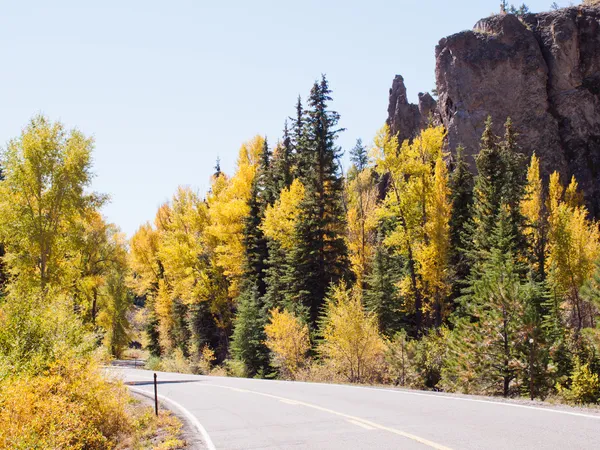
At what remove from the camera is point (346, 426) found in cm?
920

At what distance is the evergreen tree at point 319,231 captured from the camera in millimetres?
32906

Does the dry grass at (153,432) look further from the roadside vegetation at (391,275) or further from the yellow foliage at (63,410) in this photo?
the roadside vegetation at (391,275)

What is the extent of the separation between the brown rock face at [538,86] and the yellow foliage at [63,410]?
48431mm

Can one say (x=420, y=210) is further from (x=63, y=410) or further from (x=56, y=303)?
(x=63, y=410)

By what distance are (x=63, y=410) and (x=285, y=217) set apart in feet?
83.7

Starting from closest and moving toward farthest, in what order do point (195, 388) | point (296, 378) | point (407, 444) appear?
point (407, 444)
point (195, 388)
point (296, 378)

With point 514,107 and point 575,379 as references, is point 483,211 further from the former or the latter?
point 514,107

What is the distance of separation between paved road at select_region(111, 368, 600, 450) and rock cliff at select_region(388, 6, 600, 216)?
4605 cm

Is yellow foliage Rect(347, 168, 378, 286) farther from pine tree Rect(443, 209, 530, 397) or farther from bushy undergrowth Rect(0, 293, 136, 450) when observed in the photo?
bushy undergrowth Rect(0, 293, 136, 450)

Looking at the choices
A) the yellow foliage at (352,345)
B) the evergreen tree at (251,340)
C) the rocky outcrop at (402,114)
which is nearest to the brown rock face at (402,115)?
the rocky outcrop at (402,114)

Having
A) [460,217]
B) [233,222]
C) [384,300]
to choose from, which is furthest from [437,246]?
[233,222]

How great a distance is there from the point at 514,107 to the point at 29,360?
53.0 meters

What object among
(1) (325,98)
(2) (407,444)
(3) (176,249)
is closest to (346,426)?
(2) (407,444)

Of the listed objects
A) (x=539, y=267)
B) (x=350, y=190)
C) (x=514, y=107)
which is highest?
(x=514, y=107)
